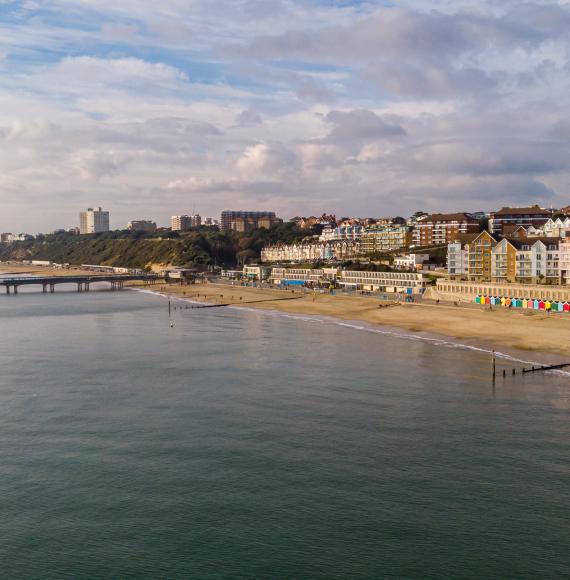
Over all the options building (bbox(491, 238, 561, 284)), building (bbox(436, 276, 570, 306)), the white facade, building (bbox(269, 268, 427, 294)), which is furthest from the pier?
building (bbox(491, 238, 561, 284))

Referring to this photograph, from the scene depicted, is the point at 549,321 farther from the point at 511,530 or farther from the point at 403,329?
the point at 511,530

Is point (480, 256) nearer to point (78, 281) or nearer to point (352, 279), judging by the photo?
point (352, 279)

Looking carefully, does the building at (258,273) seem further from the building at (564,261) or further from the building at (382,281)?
the building at (564,261)

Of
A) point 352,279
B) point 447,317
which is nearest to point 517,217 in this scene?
point 352,279

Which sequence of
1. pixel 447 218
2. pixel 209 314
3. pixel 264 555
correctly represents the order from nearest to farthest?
1. pixel 264 555
2. pixel 209 314
3. pixel 447 218

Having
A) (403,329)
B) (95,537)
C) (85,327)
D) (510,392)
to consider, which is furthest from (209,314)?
(95,537)

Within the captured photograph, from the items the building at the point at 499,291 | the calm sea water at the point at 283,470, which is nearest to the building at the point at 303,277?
the building at the point at 499,291

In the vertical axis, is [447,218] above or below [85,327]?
above
